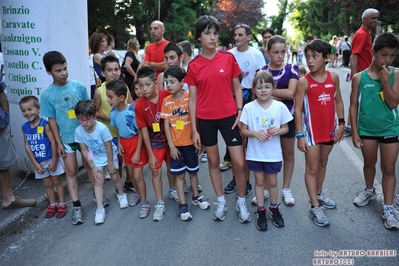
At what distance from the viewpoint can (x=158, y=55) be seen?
5605 mm

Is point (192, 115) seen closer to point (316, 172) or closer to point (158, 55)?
point (316, 172)

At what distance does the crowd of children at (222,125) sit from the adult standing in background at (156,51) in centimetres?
166

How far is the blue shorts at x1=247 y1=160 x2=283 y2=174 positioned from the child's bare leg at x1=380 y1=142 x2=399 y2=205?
1.03 metres

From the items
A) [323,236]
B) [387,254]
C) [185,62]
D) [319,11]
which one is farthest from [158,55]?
[319,11]

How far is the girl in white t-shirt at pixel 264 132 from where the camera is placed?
3266 millimetres

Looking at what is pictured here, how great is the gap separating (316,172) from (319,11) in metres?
40.3

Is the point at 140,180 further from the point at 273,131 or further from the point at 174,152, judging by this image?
the point at 273,131

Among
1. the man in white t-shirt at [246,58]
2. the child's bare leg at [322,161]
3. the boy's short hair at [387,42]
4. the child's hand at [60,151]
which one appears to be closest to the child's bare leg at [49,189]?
the child's hand at [60,151]

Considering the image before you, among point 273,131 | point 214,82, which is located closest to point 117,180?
point 214,82

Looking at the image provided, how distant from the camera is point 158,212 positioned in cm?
376

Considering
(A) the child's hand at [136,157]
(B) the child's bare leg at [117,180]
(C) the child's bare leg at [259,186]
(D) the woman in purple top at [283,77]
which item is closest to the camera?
(C) the child's bare leg at [259,186]

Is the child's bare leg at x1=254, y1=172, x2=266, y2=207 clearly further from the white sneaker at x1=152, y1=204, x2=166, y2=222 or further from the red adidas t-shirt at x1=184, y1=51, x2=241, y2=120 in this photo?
the white sneaker at x1=152, y1=204, x2=166, y2=222

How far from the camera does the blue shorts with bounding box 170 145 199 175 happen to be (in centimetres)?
371

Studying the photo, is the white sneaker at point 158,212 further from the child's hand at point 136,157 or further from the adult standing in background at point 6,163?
the adult standing in background at point 6,163
